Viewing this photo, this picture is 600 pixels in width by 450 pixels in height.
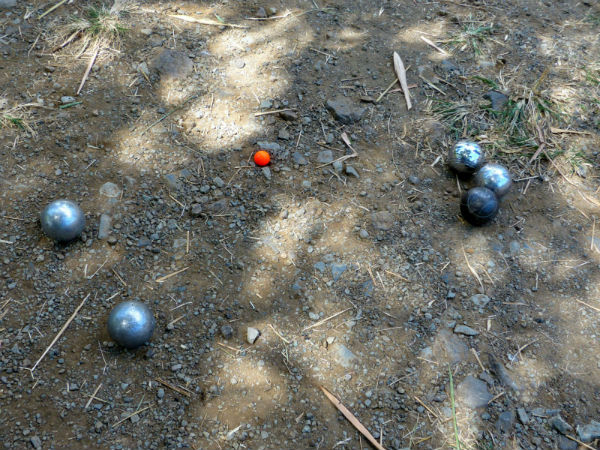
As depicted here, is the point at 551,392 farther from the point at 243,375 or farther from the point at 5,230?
the point at 5,230

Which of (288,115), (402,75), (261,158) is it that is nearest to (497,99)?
(402,75)

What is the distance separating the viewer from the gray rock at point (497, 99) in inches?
181

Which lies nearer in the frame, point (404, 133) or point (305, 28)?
point (404, 133)

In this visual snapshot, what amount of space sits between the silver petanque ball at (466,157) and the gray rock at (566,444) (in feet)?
6.42

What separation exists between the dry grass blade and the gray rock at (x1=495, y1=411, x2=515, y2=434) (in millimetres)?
2563

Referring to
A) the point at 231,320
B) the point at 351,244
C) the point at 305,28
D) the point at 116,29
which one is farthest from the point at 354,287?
the point at 116,29

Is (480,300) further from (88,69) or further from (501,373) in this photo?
(88,69)

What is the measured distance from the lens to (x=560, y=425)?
10.1 ft

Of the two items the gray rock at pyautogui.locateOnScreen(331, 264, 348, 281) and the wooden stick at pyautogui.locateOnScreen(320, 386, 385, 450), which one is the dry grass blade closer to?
the gray rock at pyautogui.locateOnScreen(331, 264, 348, 281)

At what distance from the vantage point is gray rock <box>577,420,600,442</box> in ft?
10.1

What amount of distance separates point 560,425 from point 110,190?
3.28 meters

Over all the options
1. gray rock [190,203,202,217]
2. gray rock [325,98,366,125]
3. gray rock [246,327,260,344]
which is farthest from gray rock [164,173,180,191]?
gray rock [325,98,366,125]

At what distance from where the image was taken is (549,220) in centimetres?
405

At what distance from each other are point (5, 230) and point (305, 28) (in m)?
3.10
